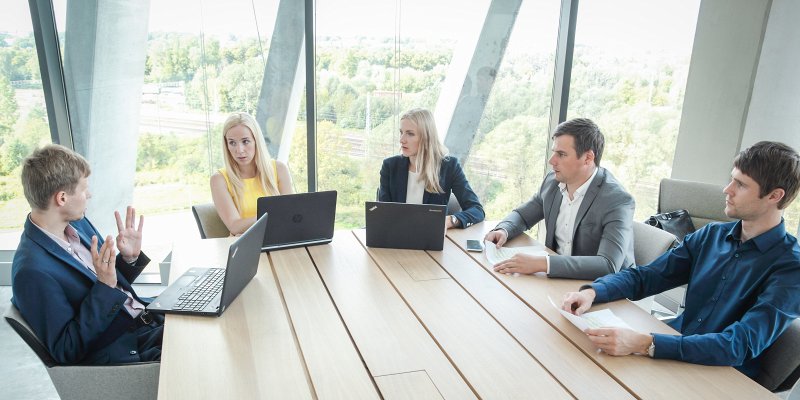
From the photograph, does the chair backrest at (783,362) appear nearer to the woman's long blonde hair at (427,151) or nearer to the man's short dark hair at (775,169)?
the man's short dark hair at (775,169)

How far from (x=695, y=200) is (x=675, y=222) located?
20 cm

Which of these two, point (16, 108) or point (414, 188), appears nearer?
point (414, 188)

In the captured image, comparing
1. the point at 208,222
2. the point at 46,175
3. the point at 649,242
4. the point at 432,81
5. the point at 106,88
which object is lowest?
the point at 208,222

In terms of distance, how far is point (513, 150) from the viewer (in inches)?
182

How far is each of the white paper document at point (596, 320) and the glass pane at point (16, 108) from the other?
364 centimetres

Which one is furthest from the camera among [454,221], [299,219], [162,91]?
[162,91]

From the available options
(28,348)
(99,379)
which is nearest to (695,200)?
(99,379)

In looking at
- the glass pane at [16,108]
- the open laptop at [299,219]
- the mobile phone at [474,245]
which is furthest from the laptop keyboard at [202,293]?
the glass pane at [16,108]

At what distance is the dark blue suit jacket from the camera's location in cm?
156

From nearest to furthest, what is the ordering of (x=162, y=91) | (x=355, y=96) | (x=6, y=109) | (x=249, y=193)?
(x=249, y=193)
(x=6, y=109)
(x=162, y=91)
(x=355, y=96)

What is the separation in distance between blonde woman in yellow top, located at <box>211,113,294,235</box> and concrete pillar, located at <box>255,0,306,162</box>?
1.07m

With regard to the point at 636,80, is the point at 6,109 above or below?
below

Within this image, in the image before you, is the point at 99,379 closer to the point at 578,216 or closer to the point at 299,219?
the point at 299,219

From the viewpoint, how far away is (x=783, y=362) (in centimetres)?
157
